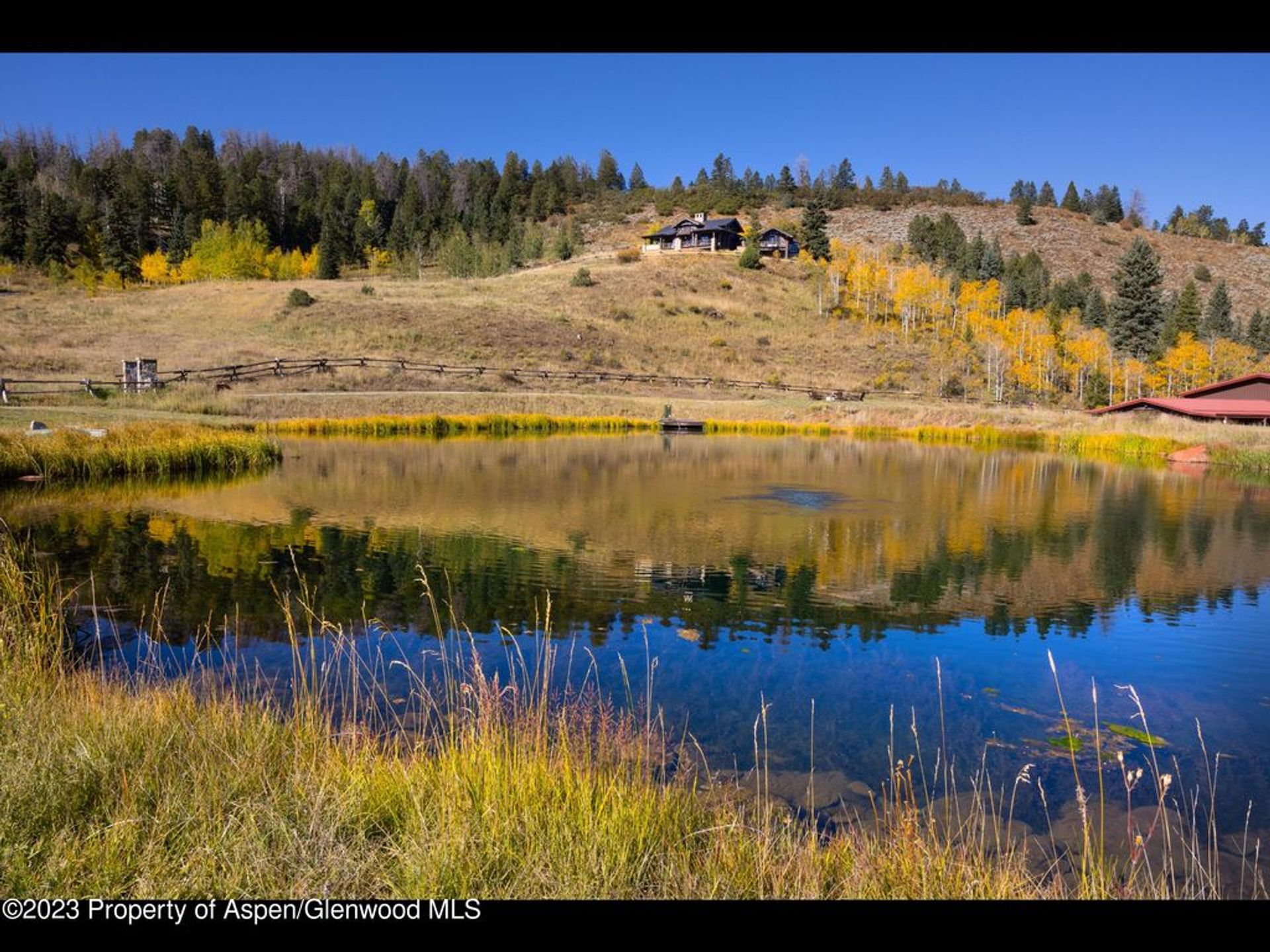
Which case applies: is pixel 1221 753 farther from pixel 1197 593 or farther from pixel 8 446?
pixel 8 446

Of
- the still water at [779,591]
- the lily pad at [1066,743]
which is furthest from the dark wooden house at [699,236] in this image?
the lily pad at [1066,743]

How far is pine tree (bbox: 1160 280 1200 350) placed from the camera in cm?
9062

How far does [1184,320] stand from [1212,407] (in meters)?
44.3

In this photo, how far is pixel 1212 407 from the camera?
5547cm

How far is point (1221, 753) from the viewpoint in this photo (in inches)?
337

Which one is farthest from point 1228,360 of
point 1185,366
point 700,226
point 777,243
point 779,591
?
point 779,591

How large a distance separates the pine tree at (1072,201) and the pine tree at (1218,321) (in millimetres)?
80433

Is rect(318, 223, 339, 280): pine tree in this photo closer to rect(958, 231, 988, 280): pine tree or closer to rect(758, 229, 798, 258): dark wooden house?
rect(758, 229, 798, 258): dark wooden house

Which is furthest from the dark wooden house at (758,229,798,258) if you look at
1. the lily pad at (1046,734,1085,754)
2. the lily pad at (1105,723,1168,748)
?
Answer: the lily pad at (1046,734,1085,754)

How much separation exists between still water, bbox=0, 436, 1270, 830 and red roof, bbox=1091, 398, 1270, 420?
30102 millimetres

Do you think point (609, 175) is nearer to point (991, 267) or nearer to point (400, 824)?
point (991, 267)

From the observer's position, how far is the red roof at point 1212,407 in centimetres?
5372
